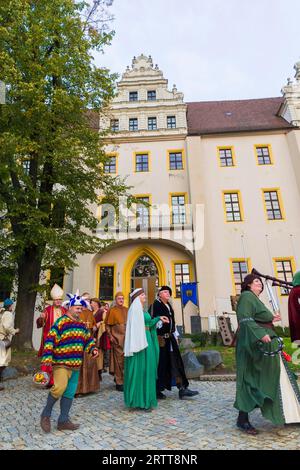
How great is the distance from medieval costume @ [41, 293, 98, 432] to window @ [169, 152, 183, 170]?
658 inches

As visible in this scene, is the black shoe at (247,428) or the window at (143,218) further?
the window at (143,218)

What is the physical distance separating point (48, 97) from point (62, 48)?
8.47 feet

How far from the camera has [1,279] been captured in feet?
39.8

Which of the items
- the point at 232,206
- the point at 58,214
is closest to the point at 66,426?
the point at 58,214

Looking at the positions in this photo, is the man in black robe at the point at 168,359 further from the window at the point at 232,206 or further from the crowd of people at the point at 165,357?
the window at the point at 232,206

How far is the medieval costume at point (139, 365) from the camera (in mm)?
4844

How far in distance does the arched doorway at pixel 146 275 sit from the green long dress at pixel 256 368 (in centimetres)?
1423

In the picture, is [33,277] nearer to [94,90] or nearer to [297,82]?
[94,90]

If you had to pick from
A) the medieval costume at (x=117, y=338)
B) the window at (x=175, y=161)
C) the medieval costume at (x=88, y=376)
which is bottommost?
the medieval costume at (x=88, y=376)

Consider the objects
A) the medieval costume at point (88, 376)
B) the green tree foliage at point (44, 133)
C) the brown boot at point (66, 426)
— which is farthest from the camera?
the green tree foliage at point (44, 133)

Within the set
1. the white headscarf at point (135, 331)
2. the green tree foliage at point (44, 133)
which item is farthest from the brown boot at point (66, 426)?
the green tree foliage at point (44, 133)

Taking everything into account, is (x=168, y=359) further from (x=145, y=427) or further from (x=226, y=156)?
(x=226, y=156)

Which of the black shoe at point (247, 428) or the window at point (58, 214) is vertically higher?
the window at point (58, 214)
